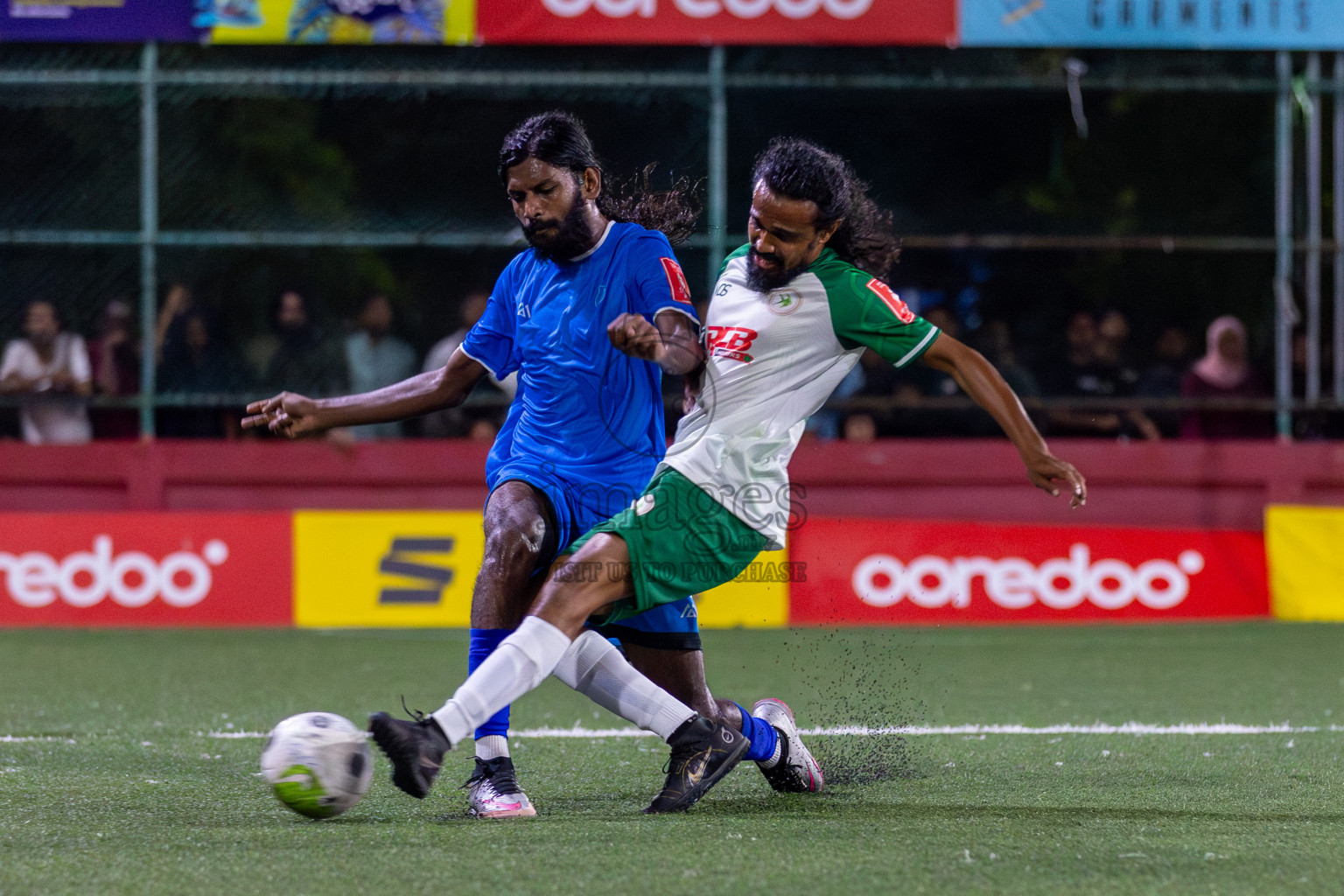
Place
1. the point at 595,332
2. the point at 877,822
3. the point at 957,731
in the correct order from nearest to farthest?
1. the point at 877,822
2. the point at 595,332
3. the point at 957,731

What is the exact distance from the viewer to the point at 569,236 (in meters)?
4.68

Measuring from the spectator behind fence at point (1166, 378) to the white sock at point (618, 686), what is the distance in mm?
8581

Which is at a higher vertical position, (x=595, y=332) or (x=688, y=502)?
(x=595, y=332)

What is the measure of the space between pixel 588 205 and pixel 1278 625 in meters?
7.55

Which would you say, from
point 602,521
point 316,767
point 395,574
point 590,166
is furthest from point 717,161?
point 316,767

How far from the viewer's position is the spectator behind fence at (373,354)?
1216cm

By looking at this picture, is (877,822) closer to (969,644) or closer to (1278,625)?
(969,644)

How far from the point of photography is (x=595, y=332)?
4652 millimetres

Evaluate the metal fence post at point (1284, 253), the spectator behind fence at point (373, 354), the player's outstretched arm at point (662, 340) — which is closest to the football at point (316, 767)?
the player's outstretched arm at point (662, 340)

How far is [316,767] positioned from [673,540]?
1.05 m

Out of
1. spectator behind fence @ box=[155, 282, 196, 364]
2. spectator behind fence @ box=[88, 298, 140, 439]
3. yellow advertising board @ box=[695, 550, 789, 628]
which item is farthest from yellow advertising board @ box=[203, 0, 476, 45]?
yellow advertising board @ box=[695, 550, 789, 628]

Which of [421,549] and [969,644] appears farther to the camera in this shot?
[421,549]

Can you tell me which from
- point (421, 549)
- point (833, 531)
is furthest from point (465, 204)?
point (833, 531)

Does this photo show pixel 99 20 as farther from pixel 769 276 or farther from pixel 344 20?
pixel 769 276
